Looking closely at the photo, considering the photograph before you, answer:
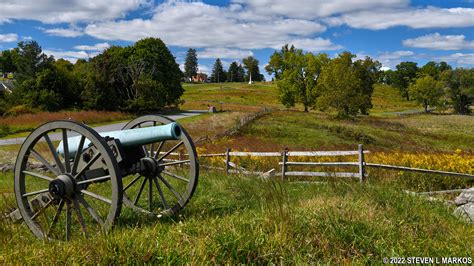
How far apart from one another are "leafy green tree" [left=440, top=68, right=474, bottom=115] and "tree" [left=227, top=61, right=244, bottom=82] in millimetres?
79697

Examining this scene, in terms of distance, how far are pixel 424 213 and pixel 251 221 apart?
2.49 meters

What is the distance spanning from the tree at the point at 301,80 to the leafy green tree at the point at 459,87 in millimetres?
45245

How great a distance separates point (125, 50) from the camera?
50906 mm

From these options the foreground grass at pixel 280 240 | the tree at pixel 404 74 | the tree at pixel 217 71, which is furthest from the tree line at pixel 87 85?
the tree at pixel 217 71

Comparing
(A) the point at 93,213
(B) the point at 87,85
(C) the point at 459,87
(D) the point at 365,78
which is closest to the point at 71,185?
Result: (A) the point at 93,213

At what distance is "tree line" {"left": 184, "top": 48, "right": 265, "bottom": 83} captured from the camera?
477 ft

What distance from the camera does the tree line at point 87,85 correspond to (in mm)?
36656

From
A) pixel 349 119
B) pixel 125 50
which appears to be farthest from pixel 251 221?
pixel 125 50

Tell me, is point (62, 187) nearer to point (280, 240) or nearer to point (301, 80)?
point (280, 240)

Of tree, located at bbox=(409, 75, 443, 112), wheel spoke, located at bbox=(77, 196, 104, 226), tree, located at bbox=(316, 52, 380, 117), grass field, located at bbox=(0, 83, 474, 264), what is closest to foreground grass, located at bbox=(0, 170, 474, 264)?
grass field, located at bbox=(0, 83, 474, 264)

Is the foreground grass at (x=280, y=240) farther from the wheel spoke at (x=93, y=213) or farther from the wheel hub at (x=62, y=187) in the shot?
the wheel hub at (x=62, y=187)

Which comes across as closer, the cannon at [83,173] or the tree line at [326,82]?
the cannon at [83,173]

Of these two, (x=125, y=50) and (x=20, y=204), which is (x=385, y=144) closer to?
(x=20, y=204)

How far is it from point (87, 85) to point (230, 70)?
119m
